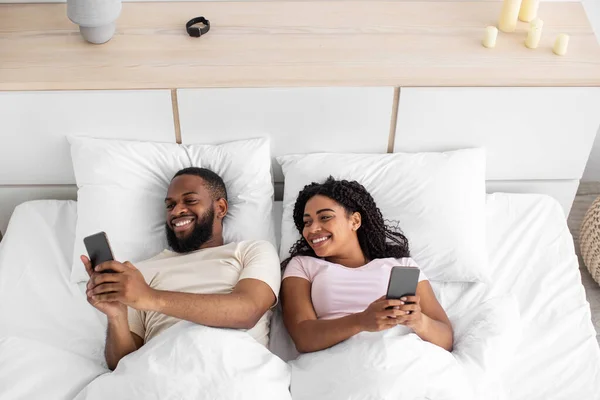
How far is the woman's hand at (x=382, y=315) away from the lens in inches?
66.6

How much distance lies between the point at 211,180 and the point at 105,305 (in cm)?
54

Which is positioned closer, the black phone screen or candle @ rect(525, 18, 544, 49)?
the black phone screen

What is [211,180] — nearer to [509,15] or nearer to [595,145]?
[509,15]

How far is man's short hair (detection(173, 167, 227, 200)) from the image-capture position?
6.82 feet

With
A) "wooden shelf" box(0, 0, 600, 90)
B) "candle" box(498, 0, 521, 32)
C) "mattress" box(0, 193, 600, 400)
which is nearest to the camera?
"mattress" box(0, 193, 600, 400)

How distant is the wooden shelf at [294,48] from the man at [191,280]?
1.20 feet

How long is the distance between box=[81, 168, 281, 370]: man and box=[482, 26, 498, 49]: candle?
3.12ft

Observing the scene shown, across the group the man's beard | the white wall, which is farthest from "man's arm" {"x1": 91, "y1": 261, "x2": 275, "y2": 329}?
the white wall

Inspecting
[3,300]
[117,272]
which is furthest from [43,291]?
[117,272]

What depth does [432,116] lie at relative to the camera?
7.32ft

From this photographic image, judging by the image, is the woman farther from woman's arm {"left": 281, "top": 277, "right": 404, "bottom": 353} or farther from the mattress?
the mattress

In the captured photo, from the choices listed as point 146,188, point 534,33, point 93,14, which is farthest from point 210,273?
point 534,33

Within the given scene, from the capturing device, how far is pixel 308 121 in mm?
2232

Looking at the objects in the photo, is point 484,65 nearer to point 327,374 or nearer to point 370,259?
point 370,259
